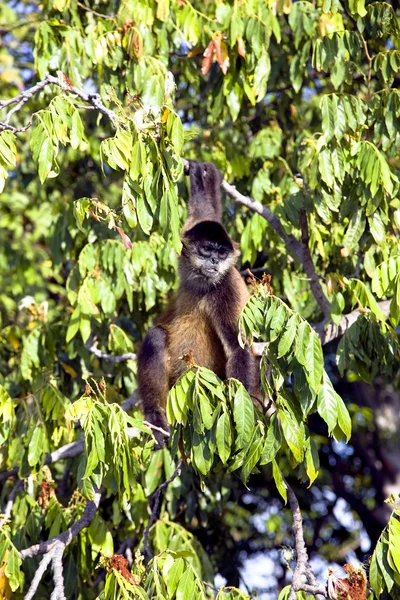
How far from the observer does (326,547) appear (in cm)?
1066

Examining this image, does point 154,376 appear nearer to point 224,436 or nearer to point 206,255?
point 206,255

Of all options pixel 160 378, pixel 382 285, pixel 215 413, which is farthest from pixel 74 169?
pixel 215 413

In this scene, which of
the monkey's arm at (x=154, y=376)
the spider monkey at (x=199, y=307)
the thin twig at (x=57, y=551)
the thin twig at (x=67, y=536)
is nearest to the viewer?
the thin twig at (x=57, y=551)

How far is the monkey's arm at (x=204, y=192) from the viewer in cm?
650

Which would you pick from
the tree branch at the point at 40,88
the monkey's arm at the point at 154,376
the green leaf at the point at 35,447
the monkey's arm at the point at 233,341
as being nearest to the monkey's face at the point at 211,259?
the monkey's arm at the point at 233,341

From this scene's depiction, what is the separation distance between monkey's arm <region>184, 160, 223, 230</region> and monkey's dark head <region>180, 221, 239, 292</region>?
0.14 metres

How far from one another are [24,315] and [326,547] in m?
4.96

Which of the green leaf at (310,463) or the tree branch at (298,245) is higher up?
the tree branch at (298,245)

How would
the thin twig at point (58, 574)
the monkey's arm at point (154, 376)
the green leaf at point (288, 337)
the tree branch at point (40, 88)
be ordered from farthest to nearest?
1. the monkey's arm at point (154, 376)
2. the thin twig at point (58, 574)
3. the tree branch at point (40, 88)
4. the green leaf at point (288, 337)

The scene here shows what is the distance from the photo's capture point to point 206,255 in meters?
6.76

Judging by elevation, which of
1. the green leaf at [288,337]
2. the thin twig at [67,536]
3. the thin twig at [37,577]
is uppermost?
the green leaf at [288,337]

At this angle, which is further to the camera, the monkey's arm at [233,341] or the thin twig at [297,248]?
the thin twig at [297,248]

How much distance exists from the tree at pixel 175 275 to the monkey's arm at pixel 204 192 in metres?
0.17

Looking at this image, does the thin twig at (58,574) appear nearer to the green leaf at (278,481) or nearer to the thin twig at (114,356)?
the green leaf at (278,481)
